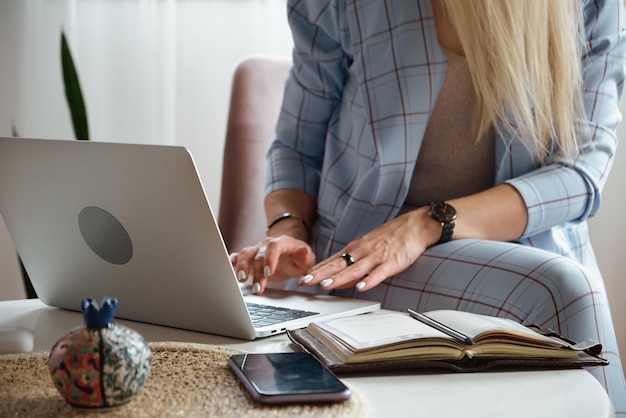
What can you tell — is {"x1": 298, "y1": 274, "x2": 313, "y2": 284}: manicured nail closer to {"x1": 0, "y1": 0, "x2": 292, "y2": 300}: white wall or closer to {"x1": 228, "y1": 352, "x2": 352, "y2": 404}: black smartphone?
{"x1": 228, "y1": 352, "x2": 352, "y2": 404}: black smartphone

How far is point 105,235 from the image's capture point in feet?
2.89

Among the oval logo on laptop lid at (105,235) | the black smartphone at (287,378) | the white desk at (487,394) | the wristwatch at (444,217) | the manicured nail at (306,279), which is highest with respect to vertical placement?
the oval logo on laptop lid at (105,235)

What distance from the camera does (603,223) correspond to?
2.06 metres

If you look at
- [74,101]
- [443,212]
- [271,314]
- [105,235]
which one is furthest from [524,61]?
[74,101]

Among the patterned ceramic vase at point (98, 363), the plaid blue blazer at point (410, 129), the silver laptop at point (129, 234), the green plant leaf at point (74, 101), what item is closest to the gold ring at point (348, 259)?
the silver laptop at point (129, 234)

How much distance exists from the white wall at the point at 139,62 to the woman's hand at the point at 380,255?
3.97 feet

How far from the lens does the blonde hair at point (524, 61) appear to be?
4.20ft

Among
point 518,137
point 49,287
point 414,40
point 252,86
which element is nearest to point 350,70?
point 414,40

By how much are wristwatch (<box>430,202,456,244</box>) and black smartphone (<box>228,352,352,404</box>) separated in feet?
1.81

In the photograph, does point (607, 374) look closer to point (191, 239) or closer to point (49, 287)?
point (191, 239)

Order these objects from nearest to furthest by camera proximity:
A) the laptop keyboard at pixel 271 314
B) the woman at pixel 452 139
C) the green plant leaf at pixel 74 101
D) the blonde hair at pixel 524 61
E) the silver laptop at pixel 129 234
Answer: the silver laptop at pixel 129 234
the laptop keyboard at pixel 271 314
the woman at pixel 452 139
the blonde hair at pixel 524 61
the green plant leaf at pixel 74 101

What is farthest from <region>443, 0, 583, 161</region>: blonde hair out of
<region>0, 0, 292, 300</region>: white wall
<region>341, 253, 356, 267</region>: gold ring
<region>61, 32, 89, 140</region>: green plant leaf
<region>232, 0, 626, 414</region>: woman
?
<region>61, 32, 89, 140</region>: green plant leaf

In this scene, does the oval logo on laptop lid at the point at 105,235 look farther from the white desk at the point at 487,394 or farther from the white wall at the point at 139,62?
the white wall at the point at 139,62

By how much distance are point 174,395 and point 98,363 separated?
0.27 ft
